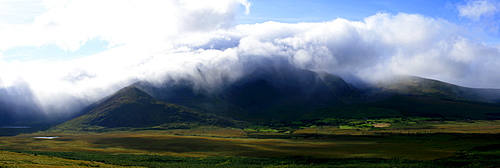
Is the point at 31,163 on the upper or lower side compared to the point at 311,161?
upper

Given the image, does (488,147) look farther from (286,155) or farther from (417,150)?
(286,155)

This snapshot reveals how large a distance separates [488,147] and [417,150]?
2038 centimetres

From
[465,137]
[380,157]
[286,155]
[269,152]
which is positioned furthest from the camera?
[465,137]

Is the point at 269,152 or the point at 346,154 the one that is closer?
the point at 346,154

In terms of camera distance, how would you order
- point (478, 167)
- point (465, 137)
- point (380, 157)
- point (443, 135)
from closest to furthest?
1. point (478, 167)
2. point (380, 157)
3. point (465, 137)
4. point (443, 135)

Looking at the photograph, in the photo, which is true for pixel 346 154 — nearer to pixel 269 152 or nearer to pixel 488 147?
pixel 269 152

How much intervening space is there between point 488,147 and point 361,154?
39077 millimetres

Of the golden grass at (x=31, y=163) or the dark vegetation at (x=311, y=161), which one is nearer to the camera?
the golden grass at (x=31, y=163)

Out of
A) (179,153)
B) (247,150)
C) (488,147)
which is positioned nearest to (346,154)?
(247,150)

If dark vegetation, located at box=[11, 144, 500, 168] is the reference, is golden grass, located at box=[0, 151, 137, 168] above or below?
above

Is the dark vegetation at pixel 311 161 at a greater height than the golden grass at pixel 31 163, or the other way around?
the golden grass at pixel 31 163

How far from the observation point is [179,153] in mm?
124562

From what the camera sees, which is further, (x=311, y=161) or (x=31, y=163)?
(x=311, y=161)

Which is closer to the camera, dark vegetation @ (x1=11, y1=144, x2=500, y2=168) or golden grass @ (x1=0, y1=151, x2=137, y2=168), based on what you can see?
golden grass @ (x1=0, y1=151, x2=137, y2=168)
